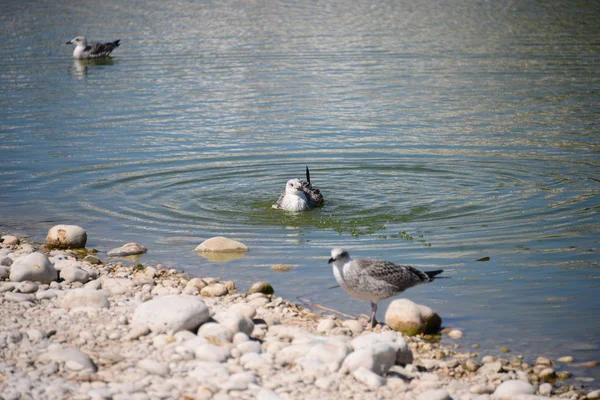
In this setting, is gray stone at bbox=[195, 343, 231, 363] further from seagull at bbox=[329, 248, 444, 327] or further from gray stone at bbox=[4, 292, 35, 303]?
gray stone at bbox=[4, 292, 35, 303]

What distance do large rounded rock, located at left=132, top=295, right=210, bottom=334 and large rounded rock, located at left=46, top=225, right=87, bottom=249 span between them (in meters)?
4.65

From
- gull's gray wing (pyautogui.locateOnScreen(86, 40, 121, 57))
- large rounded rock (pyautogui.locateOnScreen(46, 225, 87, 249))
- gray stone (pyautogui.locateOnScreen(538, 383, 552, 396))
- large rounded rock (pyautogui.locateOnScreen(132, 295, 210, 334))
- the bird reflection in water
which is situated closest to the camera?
gray stone (pyautogui.locateOnScreen(538, 383, 552, 396))

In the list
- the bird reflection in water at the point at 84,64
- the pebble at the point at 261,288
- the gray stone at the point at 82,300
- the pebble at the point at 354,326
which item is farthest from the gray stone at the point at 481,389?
the bird reflection in water at the point at 84,64

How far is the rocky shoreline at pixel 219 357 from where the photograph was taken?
26.2 ft

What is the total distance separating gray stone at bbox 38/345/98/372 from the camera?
8.28m

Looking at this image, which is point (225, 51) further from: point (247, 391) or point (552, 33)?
point (247, 391)

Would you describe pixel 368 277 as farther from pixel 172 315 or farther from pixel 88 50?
pixel 88 50

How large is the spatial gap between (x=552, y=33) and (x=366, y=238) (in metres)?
29.8

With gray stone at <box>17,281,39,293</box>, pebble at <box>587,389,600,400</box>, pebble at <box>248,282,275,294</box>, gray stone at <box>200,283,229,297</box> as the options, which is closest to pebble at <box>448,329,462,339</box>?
pebble at <box>587,389,600,400</box>

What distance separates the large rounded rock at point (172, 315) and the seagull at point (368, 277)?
1678mm

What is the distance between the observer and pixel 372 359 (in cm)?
835

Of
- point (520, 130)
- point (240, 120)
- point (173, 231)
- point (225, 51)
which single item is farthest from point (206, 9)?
point (173, 231)

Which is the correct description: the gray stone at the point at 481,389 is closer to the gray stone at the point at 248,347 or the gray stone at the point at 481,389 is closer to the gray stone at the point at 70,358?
the gray stone at the point at 248,347

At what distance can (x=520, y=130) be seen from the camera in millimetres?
22094
